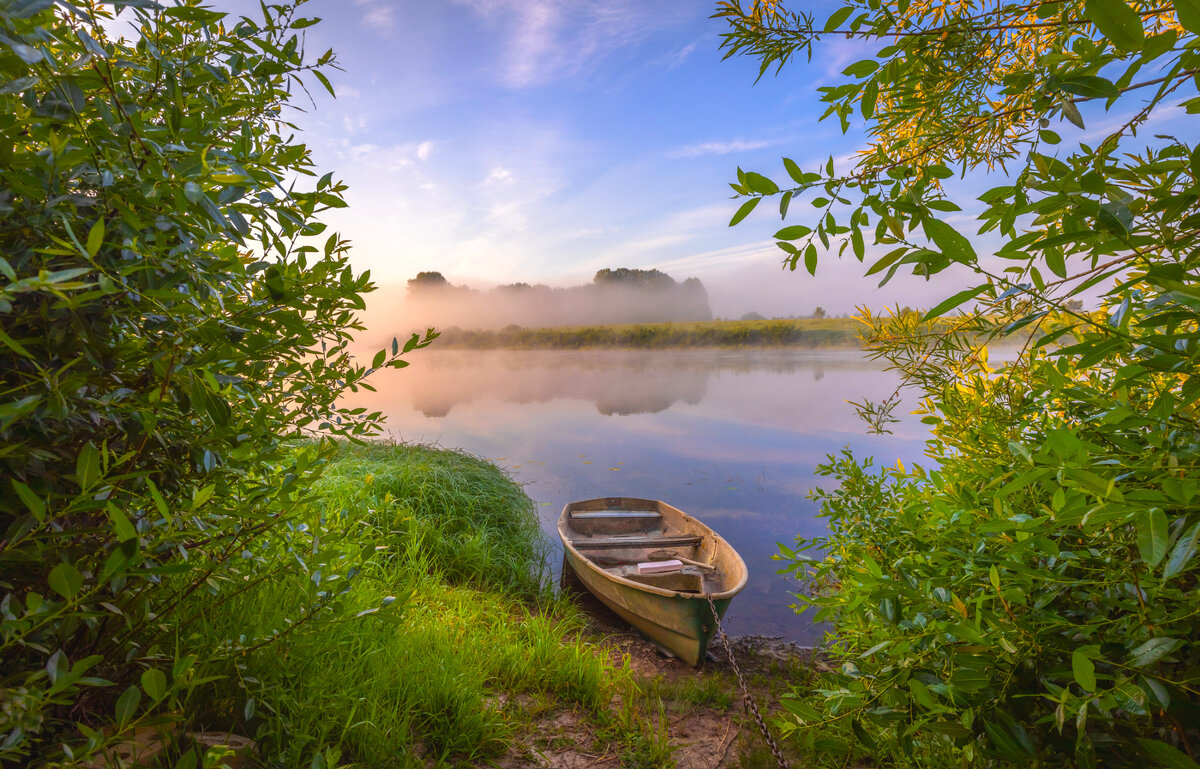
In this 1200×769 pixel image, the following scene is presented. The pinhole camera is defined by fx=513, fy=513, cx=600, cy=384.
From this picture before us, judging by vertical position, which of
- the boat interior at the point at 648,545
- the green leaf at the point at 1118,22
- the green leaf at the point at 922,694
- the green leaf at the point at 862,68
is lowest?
the boat interior at the point at 648,545

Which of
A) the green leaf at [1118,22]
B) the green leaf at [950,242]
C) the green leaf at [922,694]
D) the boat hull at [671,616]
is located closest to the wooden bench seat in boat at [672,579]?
the boat hull at [671,616]

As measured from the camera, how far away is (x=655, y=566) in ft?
19.7

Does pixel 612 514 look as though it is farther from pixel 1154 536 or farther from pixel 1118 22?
pixel 1118 22

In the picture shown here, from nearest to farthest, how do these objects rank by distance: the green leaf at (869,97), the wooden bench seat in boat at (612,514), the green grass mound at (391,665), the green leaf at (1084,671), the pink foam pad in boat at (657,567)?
the green leaf at (1084,671)
the green leaf at (869,97)
the green grass mound at (391,665)
the pink foam pad in boat at (657,567)
the wooden bench seat in boat at (612,514)

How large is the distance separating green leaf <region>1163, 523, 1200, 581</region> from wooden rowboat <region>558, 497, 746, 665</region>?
4453 millimetres

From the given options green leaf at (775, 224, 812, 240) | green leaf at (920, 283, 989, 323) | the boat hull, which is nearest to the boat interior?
the boat hull

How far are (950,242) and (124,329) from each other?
160cm

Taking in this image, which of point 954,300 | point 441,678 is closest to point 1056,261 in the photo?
point 954,300

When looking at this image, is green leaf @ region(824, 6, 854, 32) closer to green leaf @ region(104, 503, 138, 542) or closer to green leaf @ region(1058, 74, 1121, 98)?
green leaf @ region(1058, 74, 1121, 98)

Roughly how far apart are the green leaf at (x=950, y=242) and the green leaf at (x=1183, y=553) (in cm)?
40

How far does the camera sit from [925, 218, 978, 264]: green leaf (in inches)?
27.9

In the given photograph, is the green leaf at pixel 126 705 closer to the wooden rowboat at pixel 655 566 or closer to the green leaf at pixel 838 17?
the green leaf at pixel 838 17

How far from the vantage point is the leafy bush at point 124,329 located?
88cm

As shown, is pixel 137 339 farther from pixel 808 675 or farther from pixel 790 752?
pixel 808 675
